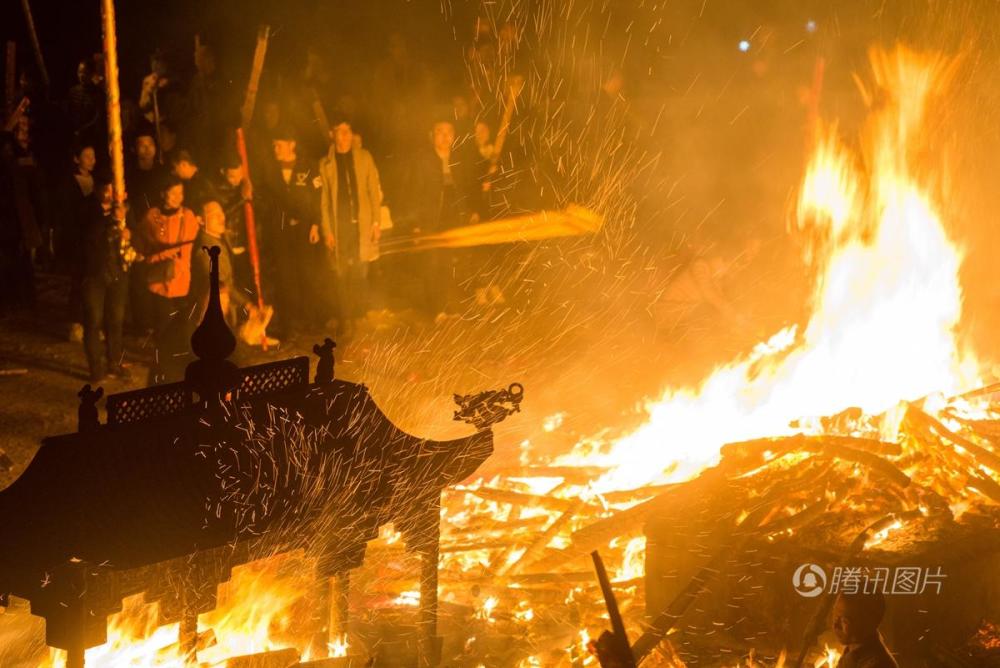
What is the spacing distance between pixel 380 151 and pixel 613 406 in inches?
214

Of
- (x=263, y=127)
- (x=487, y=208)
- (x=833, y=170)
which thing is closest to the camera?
(x=833, y=170)

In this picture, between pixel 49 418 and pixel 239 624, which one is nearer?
pixel 239 624

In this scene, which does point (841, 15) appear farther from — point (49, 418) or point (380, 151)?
point (49, 418)

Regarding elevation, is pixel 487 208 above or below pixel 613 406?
above

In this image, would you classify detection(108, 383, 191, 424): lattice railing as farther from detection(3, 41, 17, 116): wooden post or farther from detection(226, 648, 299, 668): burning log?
detection(3, 41, 17, 116): wooden post

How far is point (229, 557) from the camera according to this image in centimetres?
413

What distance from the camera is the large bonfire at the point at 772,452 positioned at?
6.16 m

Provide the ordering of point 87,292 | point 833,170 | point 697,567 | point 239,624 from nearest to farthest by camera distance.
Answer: point 239,624 → point 697,567 → point 87,292 → point 833,170

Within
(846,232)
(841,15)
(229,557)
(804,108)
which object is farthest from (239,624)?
(841,15)

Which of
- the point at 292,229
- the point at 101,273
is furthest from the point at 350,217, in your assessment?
the point at 101,273

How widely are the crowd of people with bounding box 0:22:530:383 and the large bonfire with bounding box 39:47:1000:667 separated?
13.1 ft

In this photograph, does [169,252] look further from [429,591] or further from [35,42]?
[429,591]

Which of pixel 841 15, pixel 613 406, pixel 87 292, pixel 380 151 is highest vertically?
pixel 841 15

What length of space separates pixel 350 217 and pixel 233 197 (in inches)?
56.0
